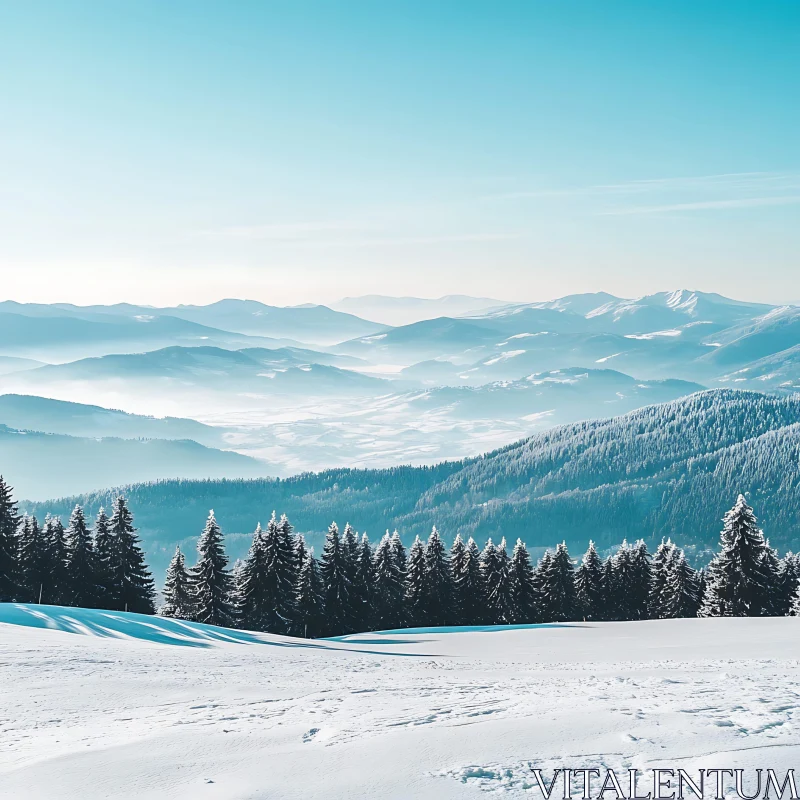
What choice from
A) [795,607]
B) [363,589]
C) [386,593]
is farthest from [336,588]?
[795,607]

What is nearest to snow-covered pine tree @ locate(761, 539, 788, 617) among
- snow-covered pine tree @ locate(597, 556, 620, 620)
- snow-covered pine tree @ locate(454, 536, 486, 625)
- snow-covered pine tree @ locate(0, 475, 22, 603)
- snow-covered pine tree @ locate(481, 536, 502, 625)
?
snow-covered pine tree @ locate(597, 556, 620, 620)

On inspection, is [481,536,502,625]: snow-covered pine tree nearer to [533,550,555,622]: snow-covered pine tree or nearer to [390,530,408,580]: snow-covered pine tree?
[533,550,555,622]: snow-covered pine tree

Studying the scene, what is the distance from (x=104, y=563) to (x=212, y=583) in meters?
7.74

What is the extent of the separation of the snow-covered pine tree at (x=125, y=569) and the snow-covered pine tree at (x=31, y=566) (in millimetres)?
4562

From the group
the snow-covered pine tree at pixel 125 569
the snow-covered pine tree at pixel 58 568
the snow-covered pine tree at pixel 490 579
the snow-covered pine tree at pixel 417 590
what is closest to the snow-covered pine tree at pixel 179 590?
the snow-covered pine tree at pixel 125 569

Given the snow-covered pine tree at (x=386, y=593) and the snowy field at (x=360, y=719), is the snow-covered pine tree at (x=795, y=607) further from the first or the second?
the snow-covered pine tree at (x=386, y=593)

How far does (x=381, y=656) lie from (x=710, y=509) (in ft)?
640

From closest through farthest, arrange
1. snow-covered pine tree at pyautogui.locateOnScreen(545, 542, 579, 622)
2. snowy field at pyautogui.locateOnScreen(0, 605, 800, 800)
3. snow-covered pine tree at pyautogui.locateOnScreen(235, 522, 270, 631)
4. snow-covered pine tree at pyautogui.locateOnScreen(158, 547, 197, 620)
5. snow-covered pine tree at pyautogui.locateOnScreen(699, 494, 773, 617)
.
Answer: snowy field at pyautogui.locateOnScreen(0, 605, 800, 800)
snow-covered pine tree at pyautogui.locateOnScreen(699, 494, 773, 617)
snow-covered pine tree at pyautogui.locateOnScreen(158, 547, 197, 620)
snow-covered pine tree at pyautogui.locateOnScreen(235, 522, 270, 631)
snow-covered pine tree at pyautogui.locateOnScreen(545, 542, 579, 622)

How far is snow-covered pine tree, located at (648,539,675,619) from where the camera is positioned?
52.3 meters

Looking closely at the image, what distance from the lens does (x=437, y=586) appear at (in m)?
52.2

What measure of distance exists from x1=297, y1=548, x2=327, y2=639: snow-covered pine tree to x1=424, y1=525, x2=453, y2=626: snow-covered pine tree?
26.6ft

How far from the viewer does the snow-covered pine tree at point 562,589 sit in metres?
52.9

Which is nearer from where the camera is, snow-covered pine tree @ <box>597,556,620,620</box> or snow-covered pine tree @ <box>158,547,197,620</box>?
snow-covered pine tree @ <box>158,547,197,620</box>

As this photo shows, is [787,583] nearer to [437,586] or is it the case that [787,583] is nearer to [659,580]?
[659,580]
